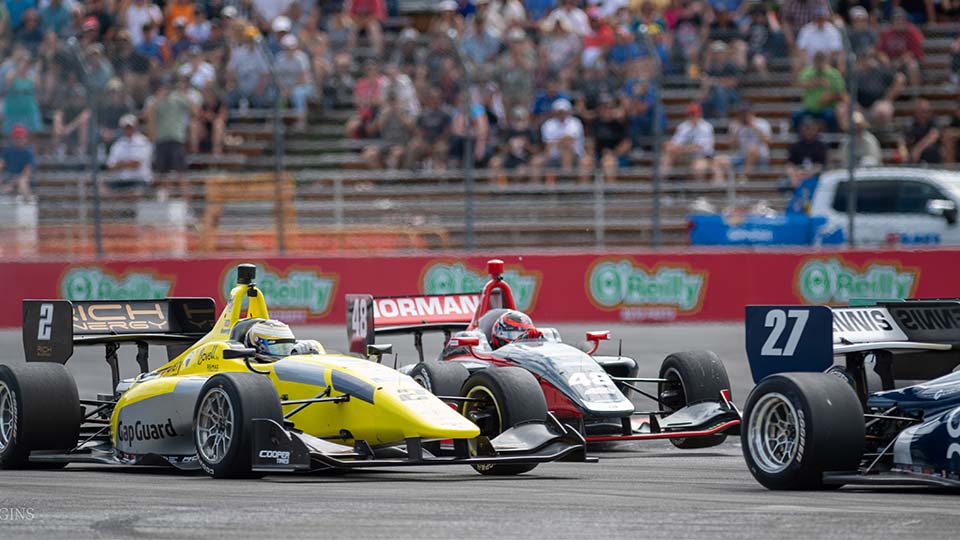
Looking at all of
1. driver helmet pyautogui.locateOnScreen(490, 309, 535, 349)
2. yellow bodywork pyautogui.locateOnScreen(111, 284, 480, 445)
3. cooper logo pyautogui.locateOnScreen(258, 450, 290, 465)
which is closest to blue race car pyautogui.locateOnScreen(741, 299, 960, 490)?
yellow bodywork pyautogui.locateOnScreen(111, 284, 480, 445)

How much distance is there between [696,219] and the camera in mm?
21000

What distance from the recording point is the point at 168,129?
851 inches

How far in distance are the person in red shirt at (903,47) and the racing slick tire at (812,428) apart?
13543 millimetres

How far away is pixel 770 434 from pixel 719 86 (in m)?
13.4

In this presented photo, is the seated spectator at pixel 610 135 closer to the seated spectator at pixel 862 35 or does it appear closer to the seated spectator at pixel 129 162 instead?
the seated spectator at pixel 862 35

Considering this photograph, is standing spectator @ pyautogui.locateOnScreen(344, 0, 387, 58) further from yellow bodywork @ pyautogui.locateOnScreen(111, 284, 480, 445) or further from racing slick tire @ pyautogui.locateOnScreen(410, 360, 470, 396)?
yellow bodywork @ pyautogui.locateOnScreen(111, 284, 480, 445)

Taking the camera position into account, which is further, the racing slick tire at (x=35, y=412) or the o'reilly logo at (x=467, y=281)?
the o'reilly logo at (x=467, y=281)

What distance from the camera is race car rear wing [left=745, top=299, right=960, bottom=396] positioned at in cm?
881

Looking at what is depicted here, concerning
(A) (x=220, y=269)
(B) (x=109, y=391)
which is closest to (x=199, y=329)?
(B) (x=109, y=391)

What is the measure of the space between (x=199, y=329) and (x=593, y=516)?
5.22 meters

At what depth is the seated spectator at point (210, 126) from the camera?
72.1 feet

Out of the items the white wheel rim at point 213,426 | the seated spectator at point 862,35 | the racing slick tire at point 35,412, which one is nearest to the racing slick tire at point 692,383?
the white wheel rim at point 213,426

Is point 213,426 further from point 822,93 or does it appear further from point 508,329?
point 822,93

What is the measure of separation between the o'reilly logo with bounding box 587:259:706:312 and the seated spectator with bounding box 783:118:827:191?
188cm
